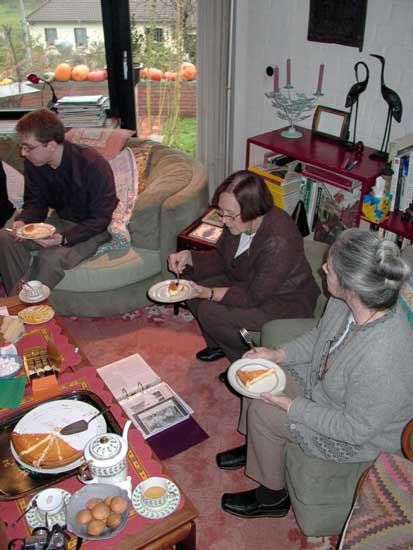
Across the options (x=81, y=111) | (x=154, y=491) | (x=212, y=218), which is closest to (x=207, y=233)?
(x=212, y=218)

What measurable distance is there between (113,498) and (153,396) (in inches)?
39.8

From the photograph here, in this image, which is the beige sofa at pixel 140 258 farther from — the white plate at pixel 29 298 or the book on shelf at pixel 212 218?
the white plate at pixel 29 298

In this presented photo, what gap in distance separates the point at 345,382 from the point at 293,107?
80.0 inches

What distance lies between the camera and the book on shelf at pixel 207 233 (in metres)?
→ 2.97

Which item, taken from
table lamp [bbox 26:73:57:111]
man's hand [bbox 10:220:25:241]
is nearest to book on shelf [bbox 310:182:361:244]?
man's hand [bbox 10:220:25:241]

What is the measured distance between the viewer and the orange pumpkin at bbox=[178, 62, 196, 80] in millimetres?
4035

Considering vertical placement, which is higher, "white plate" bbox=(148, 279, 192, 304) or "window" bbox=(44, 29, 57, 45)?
"window" bbox=(44, 29, 57, 45)

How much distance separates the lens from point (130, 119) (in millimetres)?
4238

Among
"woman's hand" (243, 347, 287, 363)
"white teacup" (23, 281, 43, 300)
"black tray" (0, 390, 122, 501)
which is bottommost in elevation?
"black tray" (0, 390, 122, 501)

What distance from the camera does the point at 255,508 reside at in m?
2.13

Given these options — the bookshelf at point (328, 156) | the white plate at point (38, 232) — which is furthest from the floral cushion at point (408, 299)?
the white plate at point (38, 232)

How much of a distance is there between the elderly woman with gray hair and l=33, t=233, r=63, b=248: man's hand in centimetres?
135

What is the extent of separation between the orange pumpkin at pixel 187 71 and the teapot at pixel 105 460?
3165 mm

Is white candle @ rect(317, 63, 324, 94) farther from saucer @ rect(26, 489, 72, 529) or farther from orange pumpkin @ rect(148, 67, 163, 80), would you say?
saucer @ rect(26, 489, 72, 529)
